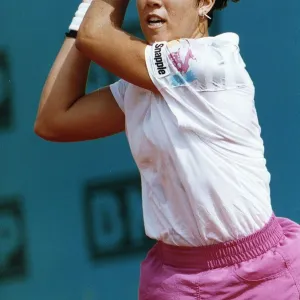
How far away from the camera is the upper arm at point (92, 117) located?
2148 millimetres

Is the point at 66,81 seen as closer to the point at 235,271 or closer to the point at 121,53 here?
the point at 121,53

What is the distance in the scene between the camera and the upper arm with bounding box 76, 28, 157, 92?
75.5 inches

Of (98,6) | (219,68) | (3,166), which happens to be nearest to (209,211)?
(219,68)

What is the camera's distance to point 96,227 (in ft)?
9.52

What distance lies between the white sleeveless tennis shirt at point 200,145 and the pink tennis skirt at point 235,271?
0.03 m

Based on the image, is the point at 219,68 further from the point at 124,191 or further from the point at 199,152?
the point at 124,191

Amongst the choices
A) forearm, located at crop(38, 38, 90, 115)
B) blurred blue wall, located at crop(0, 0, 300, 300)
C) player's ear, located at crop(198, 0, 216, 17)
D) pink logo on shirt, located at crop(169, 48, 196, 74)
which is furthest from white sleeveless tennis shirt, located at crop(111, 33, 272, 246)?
blurred blue wall, located at crop(0, 0, 300, 300)

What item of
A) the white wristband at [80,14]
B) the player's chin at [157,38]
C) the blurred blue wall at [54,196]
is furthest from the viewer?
the blurred blue wall at [54,196]

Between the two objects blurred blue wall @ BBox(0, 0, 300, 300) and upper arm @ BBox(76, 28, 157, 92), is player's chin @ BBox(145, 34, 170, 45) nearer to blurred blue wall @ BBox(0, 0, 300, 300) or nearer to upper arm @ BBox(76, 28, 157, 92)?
upper arm @ BBox(76, 28, 157, 92)

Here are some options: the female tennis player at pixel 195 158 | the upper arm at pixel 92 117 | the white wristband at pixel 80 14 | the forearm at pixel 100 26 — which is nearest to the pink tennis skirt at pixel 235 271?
the female tennis player at pixel 195 158

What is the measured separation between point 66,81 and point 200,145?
1.41 feet

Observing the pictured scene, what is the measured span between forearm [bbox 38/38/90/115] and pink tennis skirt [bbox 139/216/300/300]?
1.46 ft

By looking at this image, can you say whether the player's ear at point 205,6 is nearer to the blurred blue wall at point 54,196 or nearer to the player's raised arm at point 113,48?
the player's raised arm at point 113,48

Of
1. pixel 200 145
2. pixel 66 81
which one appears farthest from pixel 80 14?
pixel 200 145
